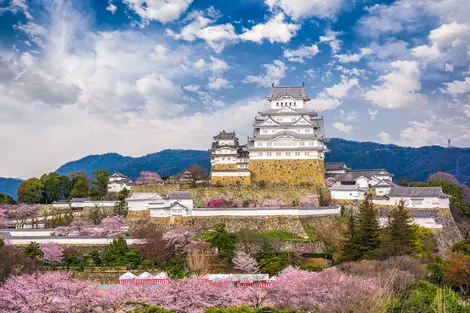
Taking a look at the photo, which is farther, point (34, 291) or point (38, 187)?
point (38, 187)

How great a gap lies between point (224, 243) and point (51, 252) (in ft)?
35.4

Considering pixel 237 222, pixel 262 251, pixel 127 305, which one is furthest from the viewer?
pixel 237 222

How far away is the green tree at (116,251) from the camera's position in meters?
31.5

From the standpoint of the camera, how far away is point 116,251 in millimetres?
32344

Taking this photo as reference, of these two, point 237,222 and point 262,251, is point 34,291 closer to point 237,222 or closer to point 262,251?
point 262,251

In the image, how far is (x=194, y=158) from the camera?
5733 inches

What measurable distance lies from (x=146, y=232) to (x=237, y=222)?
6459 millimetres

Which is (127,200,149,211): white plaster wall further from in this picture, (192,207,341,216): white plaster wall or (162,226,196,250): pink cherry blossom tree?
(162,226,196,250): pink cherry blossom tree

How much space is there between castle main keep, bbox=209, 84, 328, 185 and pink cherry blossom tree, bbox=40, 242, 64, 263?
14544 millimetres

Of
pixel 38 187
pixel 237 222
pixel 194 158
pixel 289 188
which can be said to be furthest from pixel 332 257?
pixel 194 158

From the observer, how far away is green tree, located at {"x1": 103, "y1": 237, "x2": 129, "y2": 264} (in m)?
31.5

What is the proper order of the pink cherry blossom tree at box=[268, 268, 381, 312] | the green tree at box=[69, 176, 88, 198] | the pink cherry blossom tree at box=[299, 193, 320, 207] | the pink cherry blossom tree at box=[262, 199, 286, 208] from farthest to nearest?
the green tree at box=[69, 176, 88, 198], the pink cherry blossom tree at box=[299, 193, 320, 207], the pink cherry blossom tree at box=[262, 199, 286, 208], the pink cherry blossom tree at box=[268, 268, 381, 312]

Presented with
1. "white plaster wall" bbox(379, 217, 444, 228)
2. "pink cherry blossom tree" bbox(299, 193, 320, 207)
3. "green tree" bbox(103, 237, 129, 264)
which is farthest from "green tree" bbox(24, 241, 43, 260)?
"white plaster wall" bbox(379, 217, 444, 228)

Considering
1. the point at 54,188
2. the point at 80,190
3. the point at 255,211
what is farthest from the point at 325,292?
the point at 54,188
